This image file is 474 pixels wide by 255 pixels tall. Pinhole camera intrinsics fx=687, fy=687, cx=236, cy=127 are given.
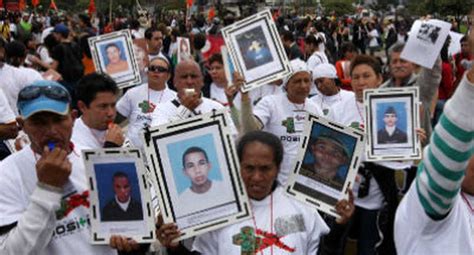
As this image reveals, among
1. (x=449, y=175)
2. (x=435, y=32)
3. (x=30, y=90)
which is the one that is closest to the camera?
(x=449, y=175)

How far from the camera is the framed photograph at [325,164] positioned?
11.5ft

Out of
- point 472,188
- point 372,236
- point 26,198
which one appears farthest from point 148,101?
point 472,188

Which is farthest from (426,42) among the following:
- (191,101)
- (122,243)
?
(122,243)

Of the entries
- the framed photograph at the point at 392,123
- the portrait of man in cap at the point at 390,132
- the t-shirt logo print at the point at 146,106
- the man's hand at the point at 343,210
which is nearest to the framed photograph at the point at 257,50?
the framed photograph at the point at 392,123

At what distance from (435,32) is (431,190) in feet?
11.6

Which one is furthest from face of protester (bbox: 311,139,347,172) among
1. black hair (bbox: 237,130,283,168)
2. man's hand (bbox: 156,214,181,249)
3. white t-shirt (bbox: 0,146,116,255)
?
white t-shirt (bbox: 0,146,116,255)

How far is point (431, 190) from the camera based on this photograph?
7.11 ft

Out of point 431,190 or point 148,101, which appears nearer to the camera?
point 431,190

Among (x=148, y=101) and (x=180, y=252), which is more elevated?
(x=148, y=101)

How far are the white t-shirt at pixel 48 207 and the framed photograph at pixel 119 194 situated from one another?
6 cm

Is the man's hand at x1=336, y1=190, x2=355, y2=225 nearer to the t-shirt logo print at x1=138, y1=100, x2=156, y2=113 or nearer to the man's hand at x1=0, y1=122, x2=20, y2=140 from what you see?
the man's hand at x1=0, y1=122, x2=20, y2=140

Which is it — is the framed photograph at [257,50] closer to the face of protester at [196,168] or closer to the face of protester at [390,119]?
the face of protester at [390,119]

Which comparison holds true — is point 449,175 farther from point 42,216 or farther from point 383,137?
point 383,137

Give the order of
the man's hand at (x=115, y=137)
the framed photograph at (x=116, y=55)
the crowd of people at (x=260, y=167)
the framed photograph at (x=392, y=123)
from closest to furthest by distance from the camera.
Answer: the crowd of people at (x=260, y=167), the man's hand at (x=115, y=137), the framed photograph at (x=392, y=123), the framed photograph at (x=116, y=55)
